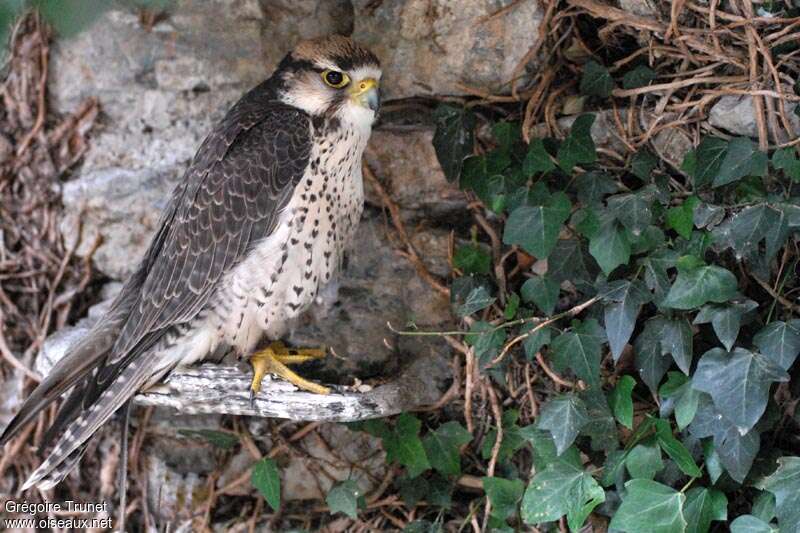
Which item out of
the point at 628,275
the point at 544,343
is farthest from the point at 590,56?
the point at 544,343

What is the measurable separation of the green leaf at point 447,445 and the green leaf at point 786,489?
0.90 m

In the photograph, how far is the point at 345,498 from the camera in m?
2.82

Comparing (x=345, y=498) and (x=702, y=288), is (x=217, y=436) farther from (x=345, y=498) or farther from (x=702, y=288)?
(x=702, y=288)

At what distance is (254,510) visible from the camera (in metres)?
3.15

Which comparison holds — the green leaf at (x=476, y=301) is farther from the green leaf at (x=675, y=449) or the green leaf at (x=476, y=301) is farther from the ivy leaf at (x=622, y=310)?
the green leaf at (x=675, y=449)

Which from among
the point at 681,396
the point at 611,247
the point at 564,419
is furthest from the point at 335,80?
the point at 681,396

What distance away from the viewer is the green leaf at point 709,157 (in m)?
2.35

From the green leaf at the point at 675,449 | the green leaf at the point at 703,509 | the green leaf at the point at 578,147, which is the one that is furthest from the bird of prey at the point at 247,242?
the green leaf at the point at 703,509

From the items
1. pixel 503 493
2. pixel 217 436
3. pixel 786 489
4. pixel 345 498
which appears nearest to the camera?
pixel 786 489

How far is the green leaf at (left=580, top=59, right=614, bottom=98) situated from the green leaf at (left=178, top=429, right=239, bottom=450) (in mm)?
1607

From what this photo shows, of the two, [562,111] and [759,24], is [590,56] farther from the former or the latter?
[759,24]

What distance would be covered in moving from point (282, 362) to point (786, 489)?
142 centimetres

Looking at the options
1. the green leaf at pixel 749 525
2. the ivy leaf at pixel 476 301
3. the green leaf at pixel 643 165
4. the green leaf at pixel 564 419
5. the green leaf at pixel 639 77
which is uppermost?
the green leaf at pixel 639 77

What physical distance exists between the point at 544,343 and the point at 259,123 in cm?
101
